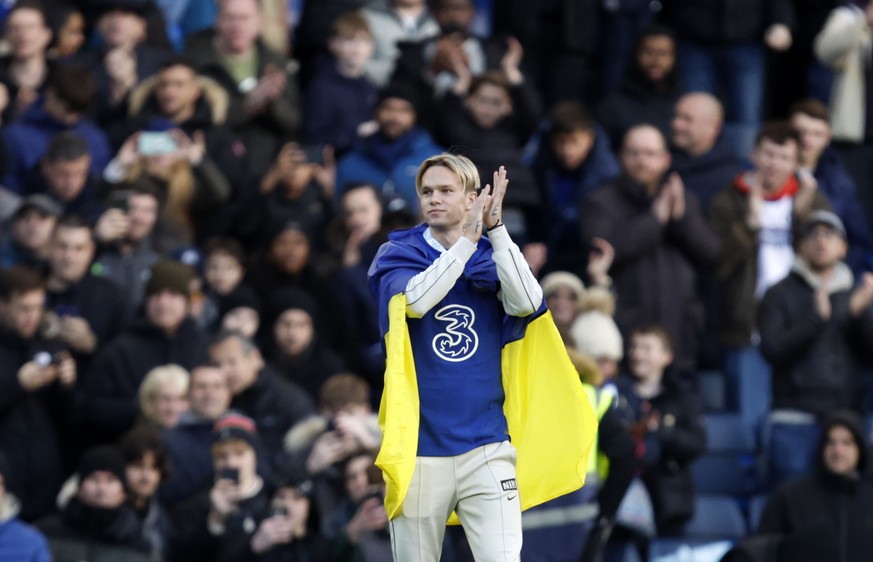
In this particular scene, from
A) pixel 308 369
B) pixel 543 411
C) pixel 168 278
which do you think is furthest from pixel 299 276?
pixel 543 411

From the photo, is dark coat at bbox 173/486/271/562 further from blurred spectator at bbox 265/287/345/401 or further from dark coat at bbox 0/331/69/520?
blurred spectator at bbox 265/287/345/401

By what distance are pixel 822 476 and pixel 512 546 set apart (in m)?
4.13

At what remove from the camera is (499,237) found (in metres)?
6.64

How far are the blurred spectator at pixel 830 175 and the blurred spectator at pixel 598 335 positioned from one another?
100 inches

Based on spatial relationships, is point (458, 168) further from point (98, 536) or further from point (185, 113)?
point (185, 113)

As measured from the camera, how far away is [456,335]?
686cm

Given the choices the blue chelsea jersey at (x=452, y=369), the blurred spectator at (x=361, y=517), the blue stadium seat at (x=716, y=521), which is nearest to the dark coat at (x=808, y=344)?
the blue stadium seat at (x=716, y=521)

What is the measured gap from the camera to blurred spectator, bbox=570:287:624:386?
10.6 m

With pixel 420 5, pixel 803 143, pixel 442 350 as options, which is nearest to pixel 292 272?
pixel 420 5

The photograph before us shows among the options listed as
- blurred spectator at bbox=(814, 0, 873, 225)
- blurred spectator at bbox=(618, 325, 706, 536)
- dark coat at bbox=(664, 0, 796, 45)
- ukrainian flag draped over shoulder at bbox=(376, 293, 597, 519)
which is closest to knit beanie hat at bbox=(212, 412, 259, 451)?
blurred spectator at bbox=(618, 325, 706, 536)

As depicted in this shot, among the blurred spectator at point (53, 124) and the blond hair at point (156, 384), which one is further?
the blurred spectator at point (53, 124)

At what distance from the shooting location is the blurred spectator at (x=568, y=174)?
12195mm

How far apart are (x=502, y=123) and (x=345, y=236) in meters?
1.42

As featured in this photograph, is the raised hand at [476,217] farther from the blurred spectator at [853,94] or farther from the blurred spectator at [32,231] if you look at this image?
the blurred spectator at [853,94]
